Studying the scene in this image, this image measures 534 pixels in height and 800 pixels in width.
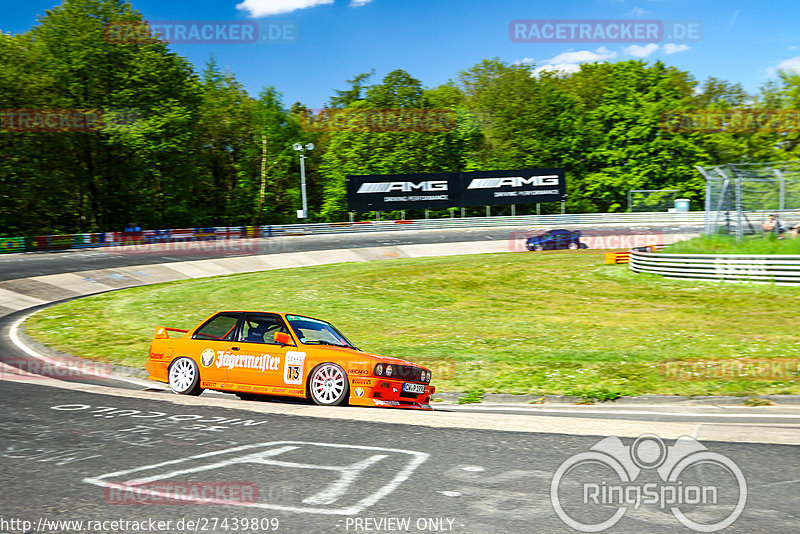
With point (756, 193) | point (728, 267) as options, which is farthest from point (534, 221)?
point (728, 267)

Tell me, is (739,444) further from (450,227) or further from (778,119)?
(778,119)

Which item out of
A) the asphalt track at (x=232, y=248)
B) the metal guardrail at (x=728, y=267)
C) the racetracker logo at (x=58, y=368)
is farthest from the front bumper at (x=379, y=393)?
the asphalt track at (x=232, y=248)

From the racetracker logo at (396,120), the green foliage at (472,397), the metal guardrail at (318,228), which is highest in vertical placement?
the racetracker logo at (396,120)

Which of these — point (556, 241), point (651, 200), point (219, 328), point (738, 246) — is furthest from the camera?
point (651, 200)

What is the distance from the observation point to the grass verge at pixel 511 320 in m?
11.9

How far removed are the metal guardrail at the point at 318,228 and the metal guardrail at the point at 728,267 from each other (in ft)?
86.4

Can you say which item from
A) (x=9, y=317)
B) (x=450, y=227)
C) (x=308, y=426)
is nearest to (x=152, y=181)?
(x=450, y=227)

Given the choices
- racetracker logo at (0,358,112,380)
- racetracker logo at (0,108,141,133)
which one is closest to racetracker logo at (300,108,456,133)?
racetracker logo at (0,108,141,133)

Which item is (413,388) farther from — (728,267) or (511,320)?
(728,267)

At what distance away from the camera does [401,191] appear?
175 ft

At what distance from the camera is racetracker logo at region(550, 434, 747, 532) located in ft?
15.0

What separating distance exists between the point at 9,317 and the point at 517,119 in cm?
5363

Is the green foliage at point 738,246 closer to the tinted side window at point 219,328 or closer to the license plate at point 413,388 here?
the license plate at point 413,388

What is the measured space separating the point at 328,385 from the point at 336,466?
341 centimetres
